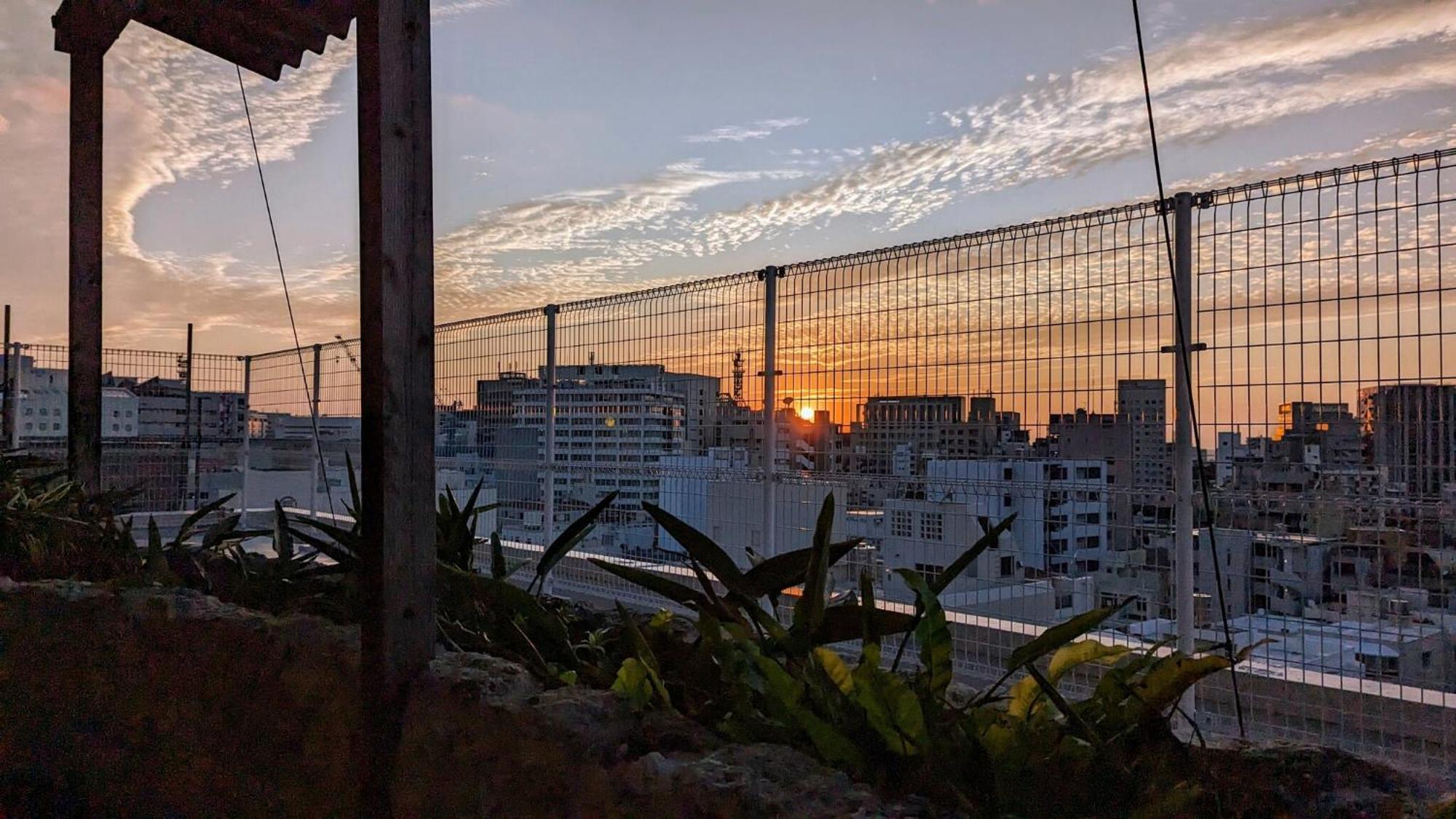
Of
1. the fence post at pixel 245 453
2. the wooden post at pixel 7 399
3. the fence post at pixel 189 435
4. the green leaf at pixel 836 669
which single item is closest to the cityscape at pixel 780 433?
the green leaf at pixel 836 669

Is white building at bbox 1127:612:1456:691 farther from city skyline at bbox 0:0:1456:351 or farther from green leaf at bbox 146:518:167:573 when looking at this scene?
green leaf at bbox 146:518:167:573

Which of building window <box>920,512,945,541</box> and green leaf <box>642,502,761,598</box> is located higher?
green leaf <box>642,502,761,598</box>

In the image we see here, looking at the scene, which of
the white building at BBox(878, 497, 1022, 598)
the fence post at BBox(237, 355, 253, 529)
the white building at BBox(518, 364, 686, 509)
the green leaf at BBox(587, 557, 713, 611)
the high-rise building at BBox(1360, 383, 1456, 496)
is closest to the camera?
the green leaf at BBox(587, 557, 713, 611)

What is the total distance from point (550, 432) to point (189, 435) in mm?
Result: 6364

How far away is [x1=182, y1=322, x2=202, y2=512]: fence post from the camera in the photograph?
9703mm

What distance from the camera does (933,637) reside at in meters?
1.43

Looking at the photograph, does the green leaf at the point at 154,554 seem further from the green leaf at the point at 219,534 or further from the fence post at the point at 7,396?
the fence post at the point at 7,396

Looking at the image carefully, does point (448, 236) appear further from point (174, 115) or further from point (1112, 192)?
point (1112, 192)

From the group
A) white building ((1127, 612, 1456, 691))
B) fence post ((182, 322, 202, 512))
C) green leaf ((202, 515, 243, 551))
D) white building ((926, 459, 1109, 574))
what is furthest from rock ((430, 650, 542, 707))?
fence post ((182, 322, 202, 512))

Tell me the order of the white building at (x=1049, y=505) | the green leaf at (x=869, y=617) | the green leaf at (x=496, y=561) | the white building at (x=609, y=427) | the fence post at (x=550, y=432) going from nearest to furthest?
the green leaf at (x=869, y=617) → the green leaf at (x=496, y=561) → the white building at (x=1049, y=505) → the white building at (x=609, y=427) → the fence post at (x=550, y=432)

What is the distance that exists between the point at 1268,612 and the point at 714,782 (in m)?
2.62

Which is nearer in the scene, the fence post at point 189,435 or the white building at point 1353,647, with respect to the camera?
the white building at point 1353,647

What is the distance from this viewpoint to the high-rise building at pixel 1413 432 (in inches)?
110

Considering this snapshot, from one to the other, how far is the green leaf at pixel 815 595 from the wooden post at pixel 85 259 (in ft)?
14.7
